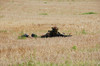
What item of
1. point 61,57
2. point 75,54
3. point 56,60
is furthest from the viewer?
point 75,54

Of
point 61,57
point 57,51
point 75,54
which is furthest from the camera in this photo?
point 57,51

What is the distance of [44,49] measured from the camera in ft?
35.8

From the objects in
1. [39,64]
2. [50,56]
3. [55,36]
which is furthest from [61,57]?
[55,36]

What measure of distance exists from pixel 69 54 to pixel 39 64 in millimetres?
2141

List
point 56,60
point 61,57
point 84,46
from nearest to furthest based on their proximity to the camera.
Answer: point 56,60, point 61,57, point 84,46

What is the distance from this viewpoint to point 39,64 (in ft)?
26.1

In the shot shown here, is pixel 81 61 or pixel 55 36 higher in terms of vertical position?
pixel 81 61

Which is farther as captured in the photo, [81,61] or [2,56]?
[2,56]

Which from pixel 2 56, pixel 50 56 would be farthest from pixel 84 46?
pixel 2 56

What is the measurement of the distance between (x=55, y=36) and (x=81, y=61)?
6650 mm

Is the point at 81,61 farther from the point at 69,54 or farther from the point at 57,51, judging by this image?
the point at 57,51

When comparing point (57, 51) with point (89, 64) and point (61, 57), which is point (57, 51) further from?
point (89, 64)

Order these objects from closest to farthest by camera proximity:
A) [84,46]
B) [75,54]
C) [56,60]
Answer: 1. [56,60]
2. [75,54]
3. [84,46]

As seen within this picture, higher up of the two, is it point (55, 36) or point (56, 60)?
point (56, 60)
